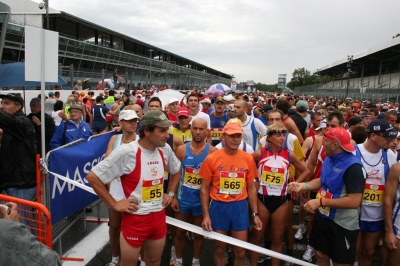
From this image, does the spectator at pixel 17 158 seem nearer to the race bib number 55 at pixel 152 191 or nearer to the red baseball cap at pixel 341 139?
the race bib number 55 at pixel 152 191

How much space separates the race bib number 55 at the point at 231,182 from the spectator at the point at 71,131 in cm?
319

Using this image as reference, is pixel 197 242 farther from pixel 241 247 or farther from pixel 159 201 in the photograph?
pixel 159 201

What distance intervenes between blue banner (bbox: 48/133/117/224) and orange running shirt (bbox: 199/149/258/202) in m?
1.72

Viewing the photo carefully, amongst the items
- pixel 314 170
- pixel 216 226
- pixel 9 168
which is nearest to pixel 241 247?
pixel 216 226

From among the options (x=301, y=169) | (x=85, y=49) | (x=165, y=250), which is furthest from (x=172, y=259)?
(x=85, y=49)

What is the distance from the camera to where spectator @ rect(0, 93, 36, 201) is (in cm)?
385

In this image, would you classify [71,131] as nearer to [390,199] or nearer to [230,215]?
[230,215]

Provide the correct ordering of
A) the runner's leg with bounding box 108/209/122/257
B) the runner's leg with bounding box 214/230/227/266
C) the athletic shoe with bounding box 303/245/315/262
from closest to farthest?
the runner's leg with bounding box 214/230/227/266 < the runner's leg with bounding box 108/209/122/257 < the athletic shoe with bounding box 303/245/315/262

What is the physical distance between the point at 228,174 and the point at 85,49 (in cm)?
2791

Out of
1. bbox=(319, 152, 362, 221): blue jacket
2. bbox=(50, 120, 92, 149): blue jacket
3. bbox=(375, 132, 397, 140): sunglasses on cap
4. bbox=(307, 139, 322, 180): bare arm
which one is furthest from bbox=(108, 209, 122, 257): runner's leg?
bbox=(375, 132, 397, 140): sunglasses on cap

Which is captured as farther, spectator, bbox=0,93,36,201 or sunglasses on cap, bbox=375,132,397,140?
spectator, bbox=0,93,36,201

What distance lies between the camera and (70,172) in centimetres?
408

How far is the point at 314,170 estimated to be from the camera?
186 inches

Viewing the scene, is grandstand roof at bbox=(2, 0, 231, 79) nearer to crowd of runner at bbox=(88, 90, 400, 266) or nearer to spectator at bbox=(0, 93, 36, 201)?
spectator at bbox=(0, 93, 36, 201)
